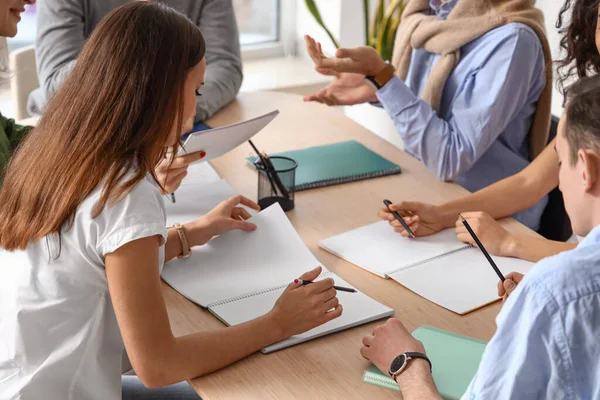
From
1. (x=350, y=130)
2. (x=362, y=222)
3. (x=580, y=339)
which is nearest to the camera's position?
(x=580, y=339)

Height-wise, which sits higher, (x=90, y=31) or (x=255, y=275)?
(x=90, y=31)

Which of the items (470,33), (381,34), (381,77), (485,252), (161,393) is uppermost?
(470,33)

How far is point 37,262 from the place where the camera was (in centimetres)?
120

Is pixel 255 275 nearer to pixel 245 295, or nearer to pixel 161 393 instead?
pixel 245 295

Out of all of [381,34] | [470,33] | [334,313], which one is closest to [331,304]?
[334,313]

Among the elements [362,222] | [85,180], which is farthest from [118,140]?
[362,222]

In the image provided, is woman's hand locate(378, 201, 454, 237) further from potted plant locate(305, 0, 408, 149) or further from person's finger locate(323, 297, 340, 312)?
potted plant locate(305, 0, 408, 149)

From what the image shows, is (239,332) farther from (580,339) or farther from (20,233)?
(580,339)

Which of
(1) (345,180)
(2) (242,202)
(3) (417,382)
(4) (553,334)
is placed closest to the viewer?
(4) (553,334)

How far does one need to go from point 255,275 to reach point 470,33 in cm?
96

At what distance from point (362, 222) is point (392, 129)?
4.91 feet

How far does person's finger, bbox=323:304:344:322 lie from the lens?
1251mm

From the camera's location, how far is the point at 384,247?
1.55 m

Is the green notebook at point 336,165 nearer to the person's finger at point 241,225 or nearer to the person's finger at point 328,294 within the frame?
the person's finger at point 241,225
